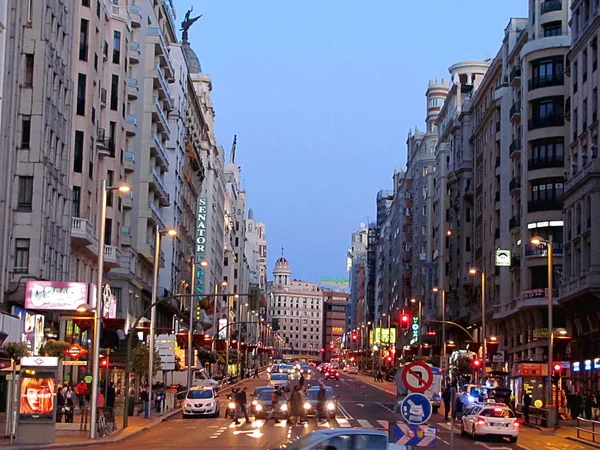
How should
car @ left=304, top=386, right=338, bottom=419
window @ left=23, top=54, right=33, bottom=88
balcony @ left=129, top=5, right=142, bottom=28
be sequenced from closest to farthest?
window @ left=23, top=54, right=33, bottom=88, car @ left=304, top=386, right=338, bottom=419, balcony @ left=129, top=5, right=142, bottom=28

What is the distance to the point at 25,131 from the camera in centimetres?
5050

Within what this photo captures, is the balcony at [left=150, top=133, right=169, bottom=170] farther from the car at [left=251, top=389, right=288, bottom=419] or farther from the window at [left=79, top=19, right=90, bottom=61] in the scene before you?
the car at [left=251, top=389, right=288, bottom=419]

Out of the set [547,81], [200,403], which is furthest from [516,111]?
[200,403]

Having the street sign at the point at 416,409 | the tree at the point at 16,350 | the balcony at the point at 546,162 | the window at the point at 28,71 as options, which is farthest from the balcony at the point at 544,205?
the street sign at the point at 416,409

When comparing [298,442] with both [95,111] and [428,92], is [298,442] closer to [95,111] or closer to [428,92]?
[95,111]

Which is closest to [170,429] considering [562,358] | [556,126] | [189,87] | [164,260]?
[562,358]

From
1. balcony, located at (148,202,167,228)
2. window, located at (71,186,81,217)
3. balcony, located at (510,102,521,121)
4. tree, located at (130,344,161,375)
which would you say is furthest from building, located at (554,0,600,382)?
balcony, located at (148,202,167,228)

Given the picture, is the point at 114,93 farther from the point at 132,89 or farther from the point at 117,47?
the point at 132,89

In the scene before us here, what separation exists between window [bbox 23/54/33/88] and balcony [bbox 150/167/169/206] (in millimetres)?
32154

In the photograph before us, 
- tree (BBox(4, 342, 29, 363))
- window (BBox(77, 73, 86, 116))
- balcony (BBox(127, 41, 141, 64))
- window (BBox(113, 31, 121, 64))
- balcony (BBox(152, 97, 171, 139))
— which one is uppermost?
balcony (BBox(127, 41, 141, 64))

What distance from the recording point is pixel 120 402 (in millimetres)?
65250

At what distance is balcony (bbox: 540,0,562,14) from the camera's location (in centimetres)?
8031

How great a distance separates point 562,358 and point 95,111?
33.0 m

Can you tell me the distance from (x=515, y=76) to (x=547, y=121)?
271 inches
